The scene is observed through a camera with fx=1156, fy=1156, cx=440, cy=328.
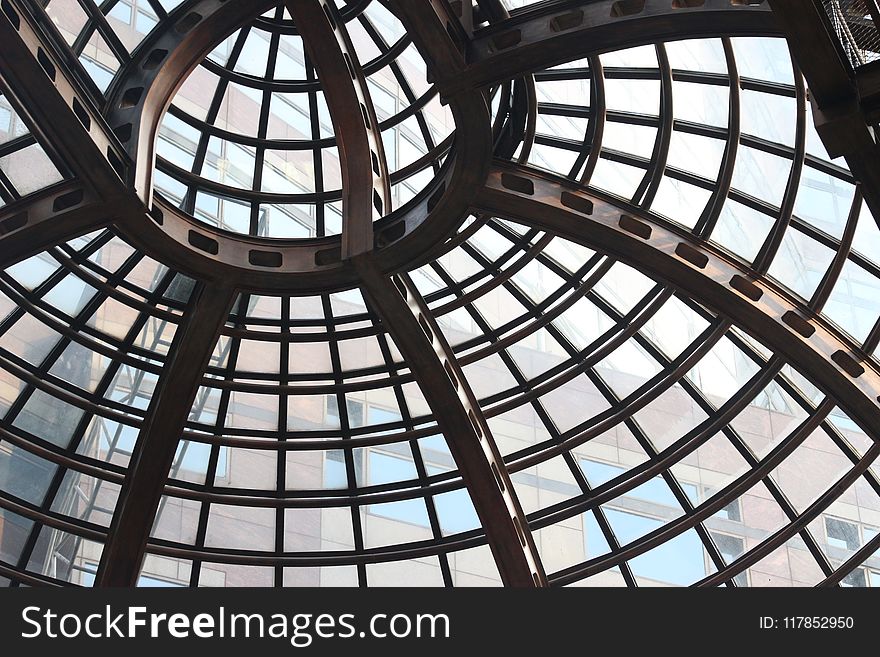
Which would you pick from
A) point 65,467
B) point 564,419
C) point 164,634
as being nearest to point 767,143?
point 564,419

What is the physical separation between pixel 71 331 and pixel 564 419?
37.7 feet

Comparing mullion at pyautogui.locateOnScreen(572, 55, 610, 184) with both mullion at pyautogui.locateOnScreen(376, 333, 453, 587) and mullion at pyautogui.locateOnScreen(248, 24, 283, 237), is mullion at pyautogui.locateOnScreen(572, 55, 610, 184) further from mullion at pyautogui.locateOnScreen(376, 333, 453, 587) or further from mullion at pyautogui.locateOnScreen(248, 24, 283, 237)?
mullion at pyautogui.locateOnScreen(248, 24, 283, 237)

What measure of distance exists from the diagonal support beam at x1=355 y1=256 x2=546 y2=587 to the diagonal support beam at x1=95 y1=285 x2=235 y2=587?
3483mm

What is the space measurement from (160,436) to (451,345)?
6876 mm

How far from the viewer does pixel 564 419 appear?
2728 centimetres

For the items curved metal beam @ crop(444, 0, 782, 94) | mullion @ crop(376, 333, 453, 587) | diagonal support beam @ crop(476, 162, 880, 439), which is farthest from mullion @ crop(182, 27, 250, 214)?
curved metal beam @ crop(444, 0, 782, 94)

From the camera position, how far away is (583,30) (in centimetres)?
1852

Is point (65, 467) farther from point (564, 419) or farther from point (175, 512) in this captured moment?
point (564, 419)

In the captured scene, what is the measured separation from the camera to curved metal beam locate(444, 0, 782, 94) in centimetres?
1739

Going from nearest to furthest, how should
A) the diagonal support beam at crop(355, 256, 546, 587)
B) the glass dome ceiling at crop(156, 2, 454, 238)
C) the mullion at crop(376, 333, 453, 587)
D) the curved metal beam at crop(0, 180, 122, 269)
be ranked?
the curved metal beam at crop(0, 180, 122, 269), the glass dome ceiling at crop(156, 2, 454, 238), the diagonal support beam at crop(355, 256, 546, 587), the mullion at crop(376, 333, 453, 587)

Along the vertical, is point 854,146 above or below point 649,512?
below

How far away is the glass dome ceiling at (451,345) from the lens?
22266mm

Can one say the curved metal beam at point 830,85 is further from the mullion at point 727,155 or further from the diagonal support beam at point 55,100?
the diagonal support beam at point 55,100

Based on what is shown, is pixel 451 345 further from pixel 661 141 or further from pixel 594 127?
→ pixel 661 141
